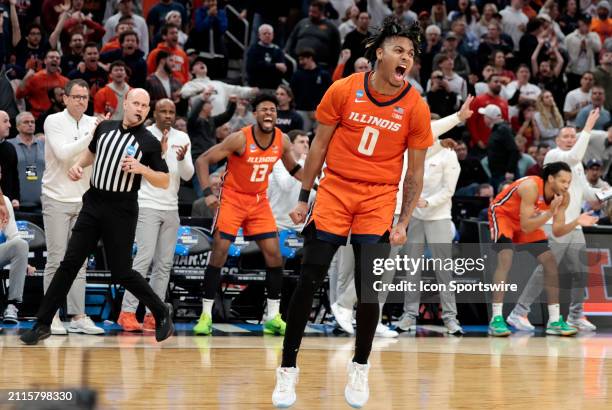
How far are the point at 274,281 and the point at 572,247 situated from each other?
357cm

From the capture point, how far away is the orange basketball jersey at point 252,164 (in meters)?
10.3

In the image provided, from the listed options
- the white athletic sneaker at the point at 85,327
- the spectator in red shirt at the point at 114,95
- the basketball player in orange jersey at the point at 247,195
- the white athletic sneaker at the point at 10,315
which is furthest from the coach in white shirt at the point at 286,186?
the white athletic sneaker at the point at 10,315

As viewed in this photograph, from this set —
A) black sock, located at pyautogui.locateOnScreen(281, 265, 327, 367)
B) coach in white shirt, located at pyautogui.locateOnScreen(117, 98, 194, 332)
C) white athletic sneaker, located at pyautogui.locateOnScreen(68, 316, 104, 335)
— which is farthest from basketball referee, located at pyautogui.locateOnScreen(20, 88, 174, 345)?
black sock, located at pyautogui.locateOnScreen(281, 265, 327, 367)

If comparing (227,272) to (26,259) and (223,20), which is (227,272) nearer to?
(26,259)

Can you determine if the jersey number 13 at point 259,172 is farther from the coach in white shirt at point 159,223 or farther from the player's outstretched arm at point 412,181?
the player's outstretched arm at point 412,181

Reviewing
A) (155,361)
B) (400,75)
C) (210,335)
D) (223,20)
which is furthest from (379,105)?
(223,20)

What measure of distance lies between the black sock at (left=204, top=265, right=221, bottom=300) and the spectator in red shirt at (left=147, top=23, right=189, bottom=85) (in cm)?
485

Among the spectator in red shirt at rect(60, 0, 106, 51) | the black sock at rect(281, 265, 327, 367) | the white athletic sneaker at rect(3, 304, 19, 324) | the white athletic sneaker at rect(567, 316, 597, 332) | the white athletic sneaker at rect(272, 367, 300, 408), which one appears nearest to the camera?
the white athletic sneaker at rect(272, 367, 300, 408)

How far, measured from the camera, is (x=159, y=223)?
1055 cm

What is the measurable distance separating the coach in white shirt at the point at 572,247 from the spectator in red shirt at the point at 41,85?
6.13 meters

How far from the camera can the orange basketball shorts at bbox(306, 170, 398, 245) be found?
6.34m

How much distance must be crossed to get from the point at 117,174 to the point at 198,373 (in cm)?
192

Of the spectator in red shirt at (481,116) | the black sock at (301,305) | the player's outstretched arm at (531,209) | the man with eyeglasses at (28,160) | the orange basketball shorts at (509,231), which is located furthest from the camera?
the spectator in red shirt at (481,116)

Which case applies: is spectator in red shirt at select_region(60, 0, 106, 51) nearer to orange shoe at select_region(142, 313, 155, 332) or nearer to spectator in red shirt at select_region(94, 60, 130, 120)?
spectator in red shirt at select_region(94, 60, 130, 120)
